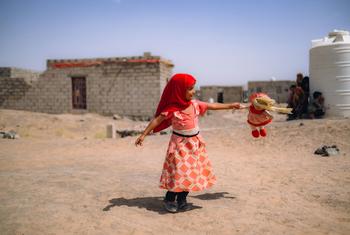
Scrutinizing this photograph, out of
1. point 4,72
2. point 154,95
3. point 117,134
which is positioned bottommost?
point 117,134

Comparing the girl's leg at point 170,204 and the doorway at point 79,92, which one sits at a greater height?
the doorway at point 79,92

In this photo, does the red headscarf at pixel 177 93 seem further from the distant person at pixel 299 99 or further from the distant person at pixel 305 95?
the distant person at pixel 305 95

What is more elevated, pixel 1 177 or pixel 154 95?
pixel 154 95

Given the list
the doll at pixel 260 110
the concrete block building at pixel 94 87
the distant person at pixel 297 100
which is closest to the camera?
the doll at pixel 260 110

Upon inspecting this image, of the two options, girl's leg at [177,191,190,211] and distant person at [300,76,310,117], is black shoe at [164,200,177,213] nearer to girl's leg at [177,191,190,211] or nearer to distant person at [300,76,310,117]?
girl's leg at [177,191,190,211]

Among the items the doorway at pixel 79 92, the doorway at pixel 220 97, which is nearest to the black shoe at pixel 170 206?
the doorway at pixel 79 92

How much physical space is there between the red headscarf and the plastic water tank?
7.22 meters

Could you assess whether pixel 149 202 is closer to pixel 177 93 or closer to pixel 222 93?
pixel 177 93

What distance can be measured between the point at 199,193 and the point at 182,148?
117 centimetres

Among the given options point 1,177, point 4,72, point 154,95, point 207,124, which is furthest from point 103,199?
point 4,72

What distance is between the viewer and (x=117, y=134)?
12.4 meters

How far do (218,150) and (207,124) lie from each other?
261 inches

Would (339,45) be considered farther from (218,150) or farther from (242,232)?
(242,232)

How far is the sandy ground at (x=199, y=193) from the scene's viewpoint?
3205 mm
